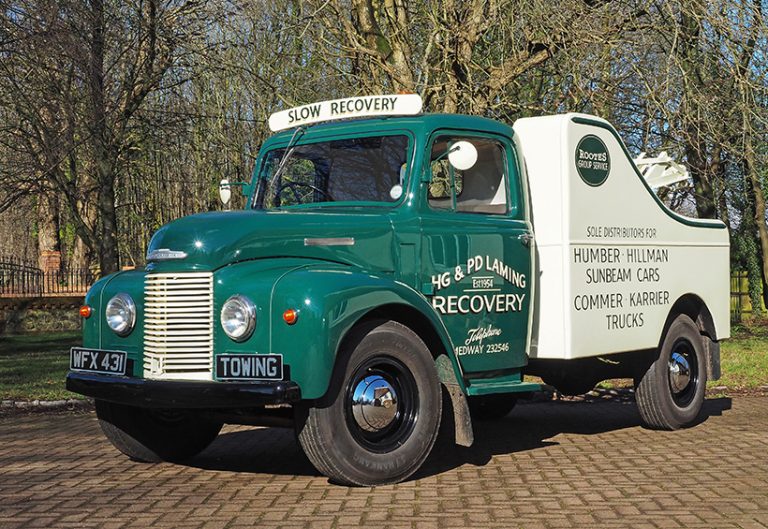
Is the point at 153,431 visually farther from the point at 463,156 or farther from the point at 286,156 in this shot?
the point at 463,156

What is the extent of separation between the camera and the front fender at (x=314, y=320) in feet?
20.9

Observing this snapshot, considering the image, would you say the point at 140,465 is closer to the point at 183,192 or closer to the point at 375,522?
the point at 375,522

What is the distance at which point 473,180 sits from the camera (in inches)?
323

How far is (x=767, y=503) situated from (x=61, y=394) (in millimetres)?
8170

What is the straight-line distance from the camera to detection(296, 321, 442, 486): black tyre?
6.52 meters

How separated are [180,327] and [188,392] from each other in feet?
1.42

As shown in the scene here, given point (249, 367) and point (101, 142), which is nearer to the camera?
point (249, 367)

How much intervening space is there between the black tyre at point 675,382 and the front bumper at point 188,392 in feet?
13.6

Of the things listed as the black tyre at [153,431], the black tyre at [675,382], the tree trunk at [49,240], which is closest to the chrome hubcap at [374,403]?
the black tyre at [153,431]

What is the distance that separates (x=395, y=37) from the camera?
14.6 metres

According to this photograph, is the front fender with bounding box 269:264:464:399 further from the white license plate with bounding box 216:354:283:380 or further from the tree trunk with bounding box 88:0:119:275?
the tree trunk with bounding box 88:0:119:275

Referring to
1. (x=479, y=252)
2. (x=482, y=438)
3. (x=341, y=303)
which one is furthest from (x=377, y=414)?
(x=482, y=438)

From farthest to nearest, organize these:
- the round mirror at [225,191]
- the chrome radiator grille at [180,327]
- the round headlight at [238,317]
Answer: the round mirror at [225,191] → the chrome radiator grille at [180,327] → the round headlight at [238,317]

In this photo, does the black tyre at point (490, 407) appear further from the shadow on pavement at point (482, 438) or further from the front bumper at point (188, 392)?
the front bumper at point (188, 392)
